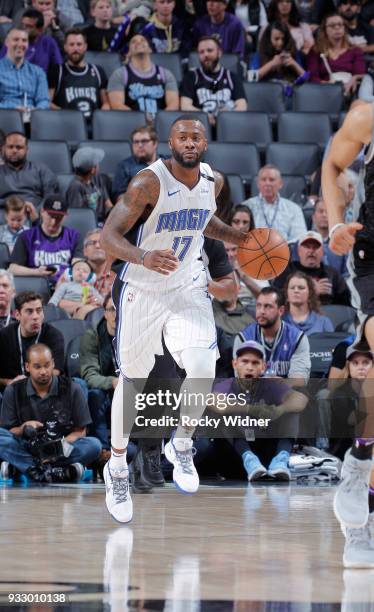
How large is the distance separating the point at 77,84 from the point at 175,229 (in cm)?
638

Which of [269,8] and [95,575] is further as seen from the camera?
[269,8]

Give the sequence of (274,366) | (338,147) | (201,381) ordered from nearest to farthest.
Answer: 1. (338,147)
2. (201,381)
3. (274,366)

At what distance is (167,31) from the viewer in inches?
523

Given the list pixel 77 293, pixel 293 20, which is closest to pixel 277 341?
pixel 77 293

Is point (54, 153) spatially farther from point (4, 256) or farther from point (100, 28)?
point (100, 28)

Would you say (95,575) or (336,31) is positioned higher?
(336,31)

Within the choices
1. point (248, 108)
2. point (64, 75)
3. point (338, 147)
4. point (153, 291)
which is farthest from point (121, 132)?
point (338, 147)

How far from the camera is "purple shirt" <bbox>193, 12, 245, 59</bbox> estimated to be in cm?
1317

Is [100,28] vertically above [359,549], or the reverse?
[100,28]

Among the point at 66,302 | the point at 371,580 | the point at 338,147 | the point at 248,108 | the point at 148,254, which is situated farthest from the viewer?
the point at 248,108

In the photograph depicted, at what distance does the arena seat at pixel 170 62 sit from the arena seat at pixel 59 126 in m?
1.48

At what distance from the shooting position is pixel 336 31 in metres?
13.2

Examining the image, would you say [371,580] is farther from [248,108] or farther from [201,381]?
[248,108]

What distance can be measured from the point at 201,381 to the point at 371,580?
78.4 inches
